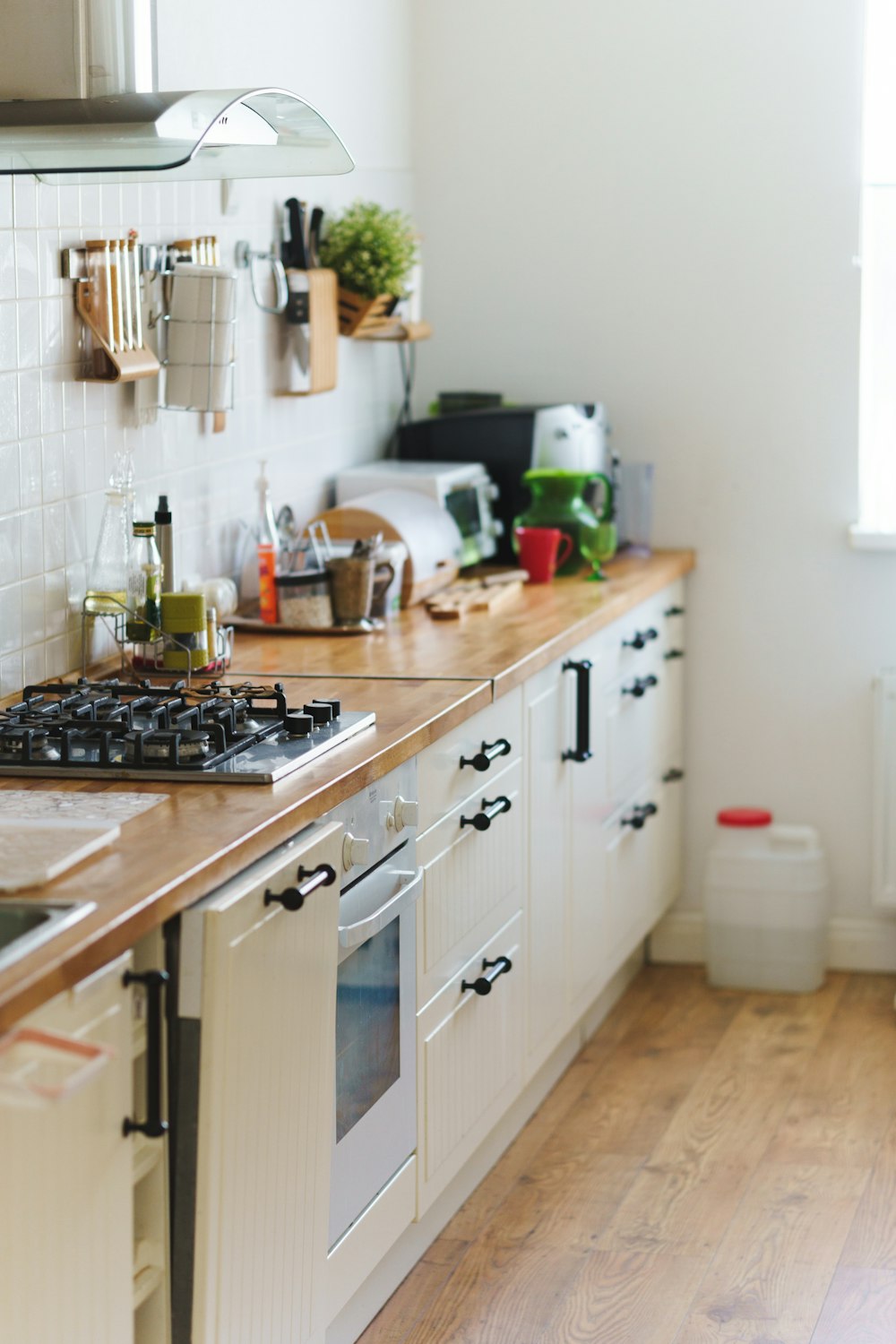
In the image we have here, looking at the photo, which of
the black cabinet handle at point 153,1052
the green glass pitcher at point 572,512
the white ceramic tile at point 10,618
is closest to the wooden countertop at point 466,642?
the green glass pitcher at point 572,512

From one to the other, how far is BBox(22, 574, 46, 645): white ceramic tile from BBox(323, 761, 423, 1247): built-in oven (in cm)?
62

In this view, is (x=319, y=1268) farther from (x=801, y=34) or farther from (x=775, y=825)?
(x=801, y=34)

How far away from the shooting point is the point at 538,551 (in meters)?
3.64

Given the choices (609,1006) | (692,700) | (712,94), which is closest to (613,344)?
(712,94)

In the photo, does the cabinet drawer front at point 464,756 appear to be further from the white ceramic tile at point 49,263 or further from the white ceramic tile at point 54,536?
the white ceramic tile at point 49,263

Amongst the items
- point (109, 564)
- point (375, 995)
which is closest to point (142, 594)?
point (109, 564)

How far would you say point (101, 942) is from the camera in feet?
4.79

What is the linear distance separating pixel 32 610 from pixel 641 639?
1530 millimetres

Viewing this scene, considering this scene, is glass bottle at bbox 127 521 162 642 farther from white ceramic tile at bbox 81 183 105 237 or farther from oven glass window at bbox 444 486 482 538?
oven glass window at bbox 444 486 482 538

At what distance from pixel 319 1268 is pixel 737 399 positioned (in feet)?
8.50

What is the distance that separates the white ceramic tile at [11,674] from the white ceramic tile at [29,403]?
0.32 m

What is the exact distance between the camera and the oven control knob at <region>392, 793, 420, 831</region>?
2266mm

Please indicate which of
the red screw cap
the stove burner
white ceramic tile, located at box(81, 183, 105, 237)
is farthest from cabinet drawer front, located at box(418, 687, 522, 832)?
the red screw cap

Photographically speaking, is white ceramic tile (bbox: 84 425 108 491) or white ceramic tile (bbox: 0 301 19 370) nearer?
white ceramic tile (bbox: 0 301 19 370)
